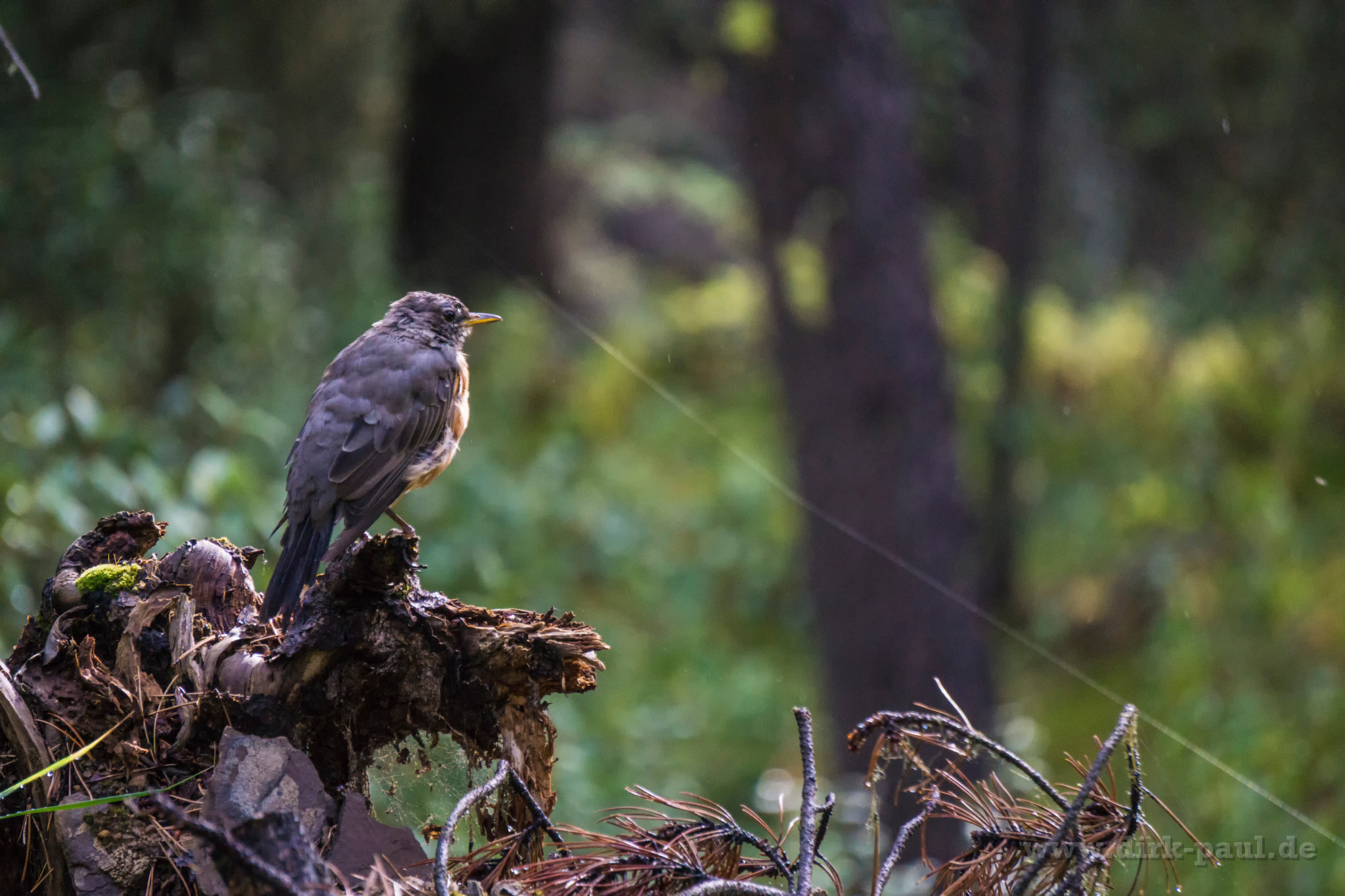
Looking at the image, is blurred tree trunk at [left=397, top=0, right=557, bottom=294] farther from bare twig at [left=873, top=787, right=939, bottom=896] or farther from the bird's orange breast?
bare twig at [left=873, top=787, right=939, bottom=896]

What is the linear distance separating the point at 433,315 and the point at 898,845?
4.57ft

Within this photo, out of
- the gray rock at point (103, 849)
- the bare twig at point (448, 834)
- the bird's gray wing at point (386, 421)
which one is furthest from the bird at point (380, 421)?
the bare twig at point (448, 834)

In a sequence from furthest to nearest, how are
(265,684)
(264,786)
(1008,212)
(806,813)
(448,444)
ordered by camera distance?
(1008,212)
(448,444)
(265,684)
(264,786)
(806,813)

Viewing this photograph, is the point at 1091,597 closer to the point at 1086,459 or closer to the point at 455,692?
the point at 1086,459

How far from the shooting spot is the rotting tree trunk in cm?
150

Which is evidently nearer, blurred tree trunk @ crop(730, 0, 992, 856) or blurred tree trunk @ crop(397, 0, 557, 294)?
blurred tree trunk @ crop(397, 0, 557, 294)

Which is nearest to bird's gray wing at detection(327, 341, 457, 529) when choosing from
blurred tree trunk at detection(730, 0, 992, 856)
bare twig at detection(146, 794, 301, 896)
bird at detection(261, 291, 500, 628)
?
bird at detection(261, 291, 500, 628)

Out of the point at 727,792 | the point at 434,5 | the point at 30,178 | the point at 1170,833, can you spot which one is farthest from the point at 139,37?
the point at 1170,833

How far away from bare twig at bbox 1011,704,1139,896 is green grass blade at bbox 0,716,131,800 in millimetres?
1150

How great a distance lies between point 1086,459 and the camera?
862 cm

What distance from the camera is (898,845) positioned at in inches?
55.2

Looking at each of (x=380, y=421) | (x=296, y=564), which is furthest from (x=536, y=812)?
(x=380, y=421)

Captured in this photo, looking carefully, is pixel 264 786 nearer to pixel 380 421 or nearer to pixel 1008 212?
pixel 380 421

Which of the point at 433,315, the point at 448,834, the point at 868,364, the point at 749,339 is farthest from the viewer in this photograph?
the point at 749,339
